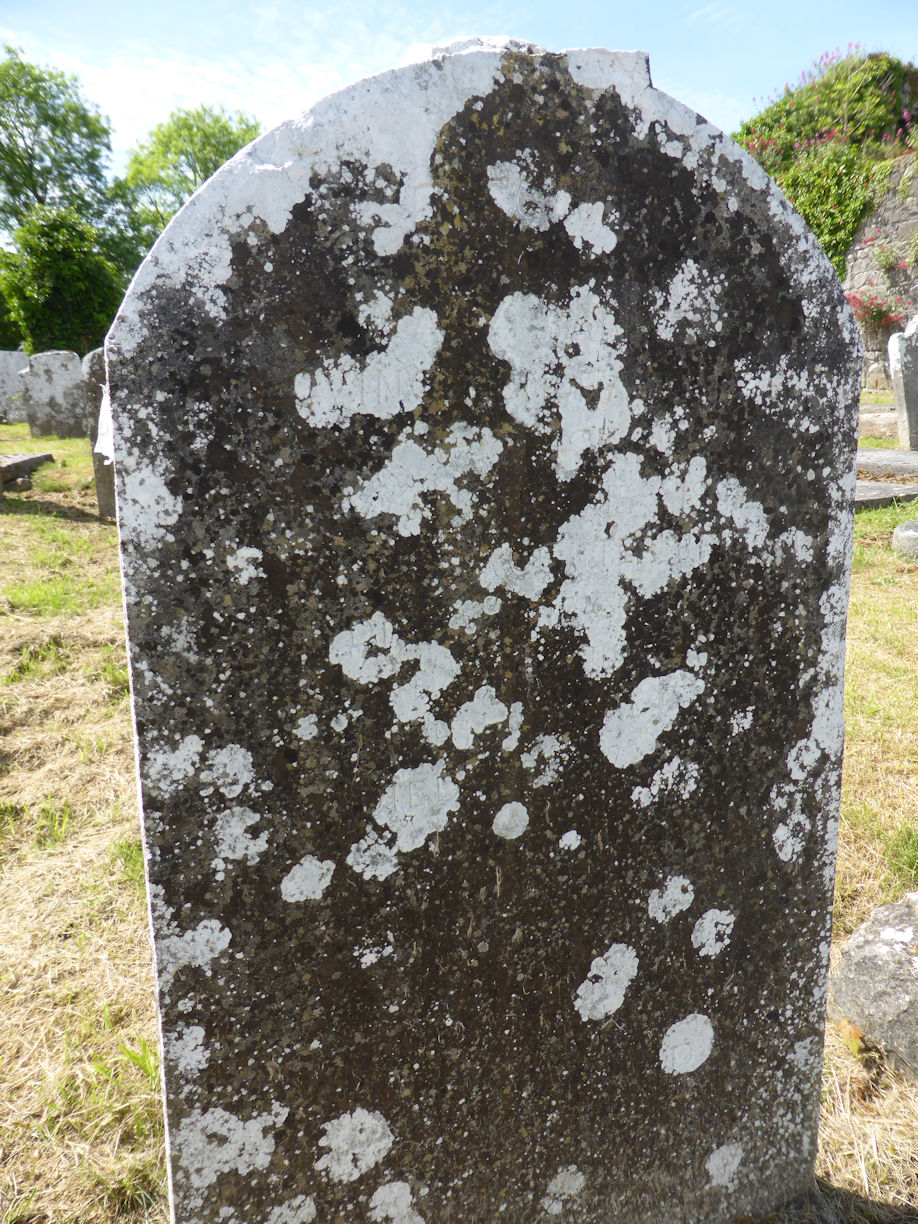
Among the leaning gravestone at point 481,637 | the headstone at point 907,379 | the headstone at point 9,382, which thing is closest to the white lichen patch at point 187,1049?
the leaning gravestone at point 481,637

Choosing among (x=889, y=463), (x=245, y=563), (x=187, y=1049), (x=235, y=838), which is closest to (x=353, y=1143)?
(x=187, y=1049)

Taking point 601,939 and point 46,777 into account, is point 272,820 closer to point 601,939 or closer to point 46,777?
point 601,939

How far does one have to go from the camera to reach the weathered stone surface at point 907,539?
547cm

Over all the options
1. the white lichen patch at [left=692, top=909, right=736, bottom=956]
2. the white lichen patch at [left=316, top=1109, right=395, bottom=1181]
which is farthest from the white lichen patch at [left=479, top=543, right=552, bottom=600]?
the white lichen patch at [left=316, top=1109, right=395, bottom=1181]

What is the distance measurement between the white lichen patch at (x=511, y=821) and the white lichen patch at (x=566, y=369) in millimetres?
518

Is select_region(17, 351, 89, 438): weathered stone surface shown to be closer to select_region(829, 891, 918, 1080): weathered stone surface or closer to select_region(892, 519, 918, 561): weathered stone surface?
select_region(892, 519, 918, 561): weathered stone surface

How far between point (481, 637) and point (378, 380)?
39 centimetres

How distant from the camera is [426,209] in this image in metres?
0.93

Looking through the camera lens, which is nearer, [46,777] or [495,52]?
[495,52]

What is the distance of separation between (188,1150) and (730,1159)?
1028mm

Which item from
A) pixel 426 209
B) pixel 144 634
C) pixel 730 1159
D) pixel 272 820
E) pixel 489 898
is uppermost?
pixel 426 209

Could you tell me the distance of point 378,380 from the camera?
37.7 inches

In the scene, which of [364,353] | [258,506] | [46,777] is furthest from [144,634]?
[46,777]

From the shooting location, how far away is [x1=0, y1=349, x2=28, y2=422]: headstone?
16688mm
